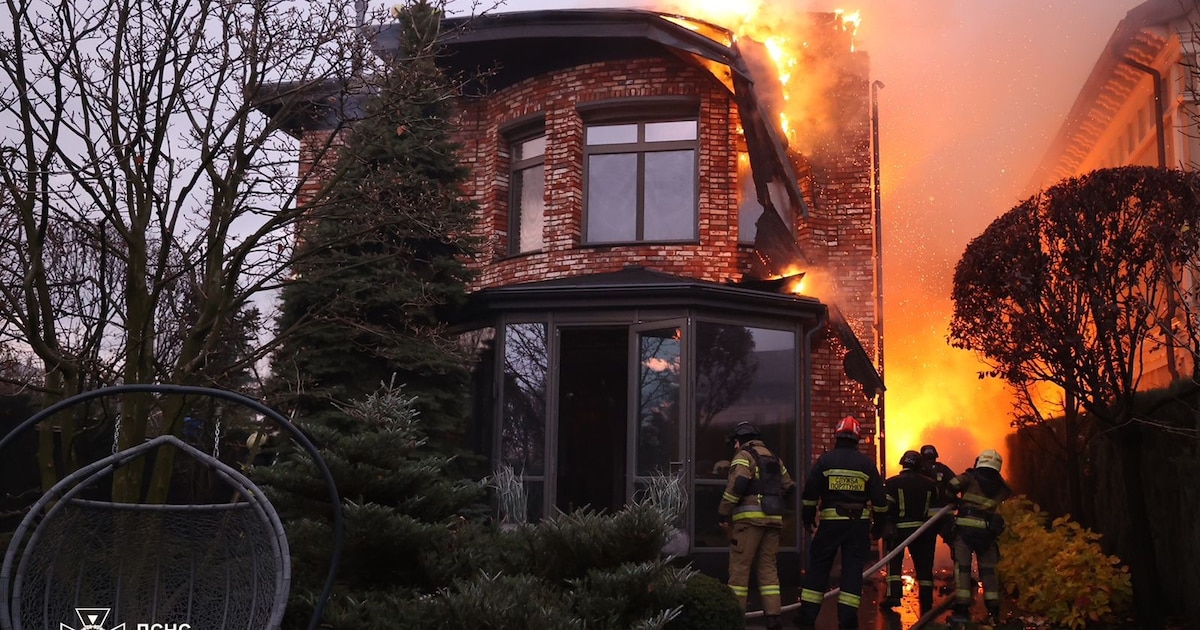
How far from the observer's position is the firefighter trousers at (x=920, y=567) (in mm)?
11273

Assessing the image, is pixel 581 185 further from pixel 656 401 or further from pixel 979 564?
pixel 979 564

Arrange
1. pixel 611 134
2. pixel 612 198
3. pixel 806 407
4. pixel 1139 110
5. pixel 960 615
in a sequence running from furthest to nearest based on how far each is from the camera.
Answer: pixel 1139 110 → pixel 611 134 → pixel 612 198 → pixel 806 407 → pixel 960 615

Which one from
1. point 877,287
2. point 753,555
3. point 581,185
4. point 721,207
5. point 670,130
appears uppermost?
point 670,130

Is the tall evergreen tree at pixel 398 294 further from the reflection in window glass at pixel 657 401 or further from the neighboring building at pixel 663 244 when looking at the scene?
the reflection in window glass at pixel 657 401

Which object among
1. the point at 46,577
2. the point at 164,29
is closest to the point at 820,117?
the point at 164,29

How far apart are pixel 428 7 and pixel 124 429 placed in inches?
236

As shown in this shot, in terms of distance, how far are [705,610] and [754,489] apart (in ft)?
8.37

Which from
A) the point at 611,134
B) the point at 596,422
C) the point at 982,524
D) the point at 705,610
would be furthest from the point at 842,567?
the point at 596,422

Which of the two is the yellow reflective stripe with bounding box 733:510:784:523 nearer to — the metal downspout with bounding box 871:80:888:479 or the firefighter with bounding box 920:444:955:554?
the firefighter with bounding box 920:444:955:554

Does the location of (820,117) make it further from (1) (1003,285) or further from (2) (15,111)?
(2) (15,111)

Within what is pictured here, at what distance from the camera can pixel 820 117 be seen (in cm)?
1541

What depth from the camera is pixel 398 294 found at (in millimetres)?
12531

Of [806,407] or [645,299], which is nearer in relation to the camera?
[645,299]

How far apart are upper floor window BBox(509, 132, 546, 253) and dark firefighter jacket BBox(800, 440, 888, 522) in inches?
282
